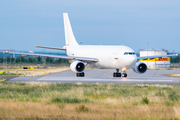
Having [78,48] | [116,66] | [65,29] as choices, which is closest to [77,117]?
[116,66]

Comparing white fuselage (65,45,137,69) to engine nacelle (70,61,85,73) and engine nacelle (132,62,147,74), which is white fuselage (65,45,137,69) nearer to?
engine nacelle (132,62,147,74)

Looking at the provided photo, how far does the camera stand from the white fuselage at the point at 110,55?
118 ft

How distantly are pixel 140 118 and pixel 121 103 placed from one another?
4.35 metres

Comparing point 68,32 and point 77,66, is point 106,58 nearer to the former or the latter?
point 77,66

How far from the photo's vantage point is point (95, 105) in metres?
16.5

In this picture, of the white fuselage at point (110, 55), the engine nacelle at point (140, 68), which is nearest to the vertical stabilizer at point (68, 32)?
the white fuselage at point (110, 55)

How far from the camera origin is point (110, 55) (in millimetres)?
38750

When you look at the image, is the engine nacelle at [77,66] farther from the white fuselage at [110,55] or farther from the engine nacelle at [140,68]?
the engine nacelle at [140,68]

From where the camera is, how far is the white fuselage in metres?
36.1

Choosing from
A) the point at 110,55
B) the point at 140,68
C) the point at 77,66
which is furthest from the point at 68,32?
the point at 140,68

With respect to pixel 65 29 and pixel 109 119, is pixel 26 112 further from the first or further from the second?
pixel 65 29

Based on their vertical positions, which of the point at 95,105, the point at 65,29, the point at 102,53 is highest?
the point at 65,29

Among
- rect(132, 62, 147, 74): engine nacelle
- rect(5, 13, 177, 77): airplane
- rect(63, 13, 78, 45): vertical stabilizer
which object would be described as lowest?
rect(132, 62, 147, 74): engine nacelle

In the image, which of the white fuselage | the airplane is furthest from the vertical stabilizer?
the white fuselage
